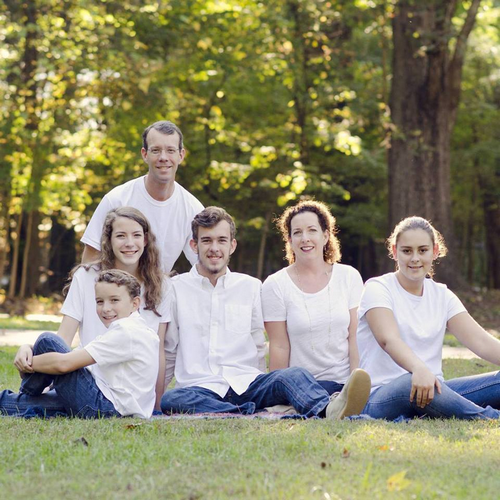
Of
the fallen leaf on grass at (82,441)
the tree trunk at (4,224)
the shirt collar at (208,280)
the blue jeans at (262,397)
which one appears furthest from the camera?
the tree trunk at (4,224)

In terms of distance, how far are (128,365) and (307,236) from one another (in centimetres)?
156

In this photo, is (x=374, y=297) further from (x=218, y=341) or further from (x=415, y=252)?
(x=218, y=341)

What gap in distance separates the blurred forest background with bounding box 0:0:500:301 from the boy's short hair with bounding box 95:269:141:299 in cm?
971

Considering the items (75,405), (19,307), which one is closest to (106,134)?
(19,307)

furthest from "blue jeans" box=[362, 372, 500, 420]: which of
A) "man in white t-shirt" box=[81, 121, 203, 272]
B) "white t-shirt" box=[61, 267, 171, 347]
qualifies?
"man in white t-shirt" box=[81, 121, 203, 272]

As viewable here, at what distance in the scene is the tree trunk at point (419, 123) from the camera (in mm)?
15789

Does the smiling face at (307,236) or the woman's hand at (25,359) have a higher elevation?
the smiling face at (307,236)

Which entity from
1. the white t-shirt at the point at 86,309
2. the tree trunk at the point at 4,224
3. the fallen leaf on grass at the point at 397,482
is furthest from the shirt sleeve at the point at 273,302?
the tree trunk at the point at 4,224

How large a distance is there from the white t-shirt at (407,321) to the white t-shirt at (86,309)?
4.63 ft

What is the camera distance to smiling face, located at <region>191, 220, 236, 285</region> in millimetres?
5578

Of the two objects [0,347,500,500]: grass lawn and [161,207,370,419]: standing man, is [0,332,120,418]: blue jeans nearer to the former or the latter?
[0,347,500,500]: grass lawn

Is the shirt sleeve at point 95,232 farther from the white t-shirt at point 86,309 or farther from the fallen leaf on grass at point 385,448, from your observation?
the fallen leaf on grass at point 385,448

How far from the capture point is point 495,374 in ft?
17.9

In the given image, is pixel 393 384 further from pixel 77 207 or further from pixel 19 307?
pixel 77 207
